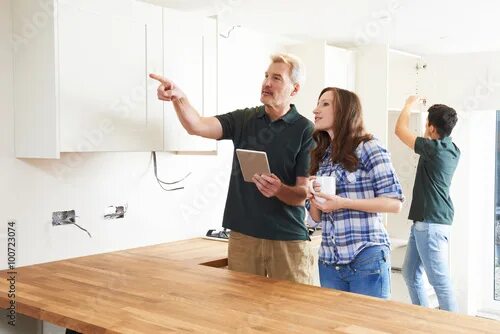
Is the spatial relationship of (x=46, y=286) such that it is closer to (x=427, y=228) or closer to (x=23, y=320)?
(x=23, y=320)

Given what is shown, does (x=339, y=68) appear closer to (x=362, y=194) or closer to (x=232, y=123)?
(x=232, y=123)

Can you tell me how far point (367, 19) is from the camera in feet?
12.3

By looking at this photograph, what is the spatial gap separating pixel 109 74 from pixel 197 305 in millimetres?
1296

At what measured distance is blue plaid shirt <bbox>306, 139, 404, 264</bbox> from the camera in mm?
2324

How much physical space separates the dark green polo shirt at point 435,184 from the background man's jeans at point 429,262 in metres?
0.07

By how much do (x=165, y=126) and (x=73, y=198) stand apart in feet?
1.98

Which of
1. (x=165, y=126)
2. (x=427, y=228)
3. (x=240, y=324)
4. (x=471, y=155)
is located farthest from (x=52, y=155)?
(x=471, y=155)

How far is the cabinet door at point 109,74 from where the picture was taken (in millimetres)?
2557

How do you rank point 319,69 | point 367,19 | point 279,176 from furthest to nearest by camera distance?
point 319,69 < point 367,19 < point 279,176

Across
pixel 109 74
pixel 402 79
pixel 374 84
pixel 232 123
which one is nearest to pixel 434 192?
pixel 374 84

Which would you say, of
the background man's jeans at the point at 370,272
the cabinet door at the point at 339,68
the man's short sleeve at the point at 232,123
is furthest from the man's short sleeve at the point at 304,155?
the cabinet door at the point at 339,68

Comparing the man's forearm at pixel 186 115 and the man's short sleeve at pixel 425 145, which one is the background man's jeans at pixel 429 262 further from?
the man's forearm at pixel 186 115

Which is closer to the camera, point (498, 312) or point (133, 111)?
point (133, 111)

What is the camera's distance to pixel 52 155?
8.40ft
